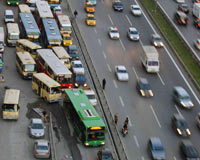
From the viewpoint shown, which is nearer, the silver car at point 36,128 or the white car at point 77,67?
the silver car at point 36,128

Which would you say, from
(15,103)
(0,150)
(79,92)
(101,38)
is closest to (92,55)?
(101,38)

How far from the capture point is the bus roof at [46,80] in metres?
75.2

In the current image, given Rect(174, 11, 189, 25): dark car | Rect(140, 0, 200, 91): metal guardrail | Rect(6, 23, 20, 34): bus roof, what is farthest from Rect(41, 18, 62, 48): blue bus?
Rect(174, 11, 189, 25): dark car

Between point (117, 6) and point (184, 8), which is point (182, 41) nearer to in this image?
point (184, 8)

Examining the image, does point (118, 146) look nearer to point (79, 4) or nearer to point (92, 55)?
point (92, 55)

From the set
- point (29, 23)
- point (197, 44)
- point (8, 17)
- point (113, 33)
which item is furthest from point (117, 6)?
point (29, 23)

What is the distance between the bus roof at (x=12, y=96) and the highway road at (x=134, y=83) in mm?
14310

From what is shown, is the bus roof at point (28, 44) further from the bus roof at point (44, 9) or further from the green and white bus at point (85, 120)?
the green and white bus at point (85, 120)

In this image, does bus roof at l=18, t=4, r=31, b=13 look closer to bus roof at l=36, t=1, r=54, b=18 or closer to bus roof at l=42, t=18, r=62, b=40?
bus roof at l=36, t=1, r=54, b=18

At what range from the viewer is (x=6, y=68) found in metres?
85.8

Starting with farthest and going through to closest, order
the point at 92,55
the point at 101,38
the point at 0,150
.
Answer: the point at 101,38, the point at 92,55, the point at 0,150

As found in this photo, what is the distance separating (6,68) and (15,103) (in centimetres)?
1651

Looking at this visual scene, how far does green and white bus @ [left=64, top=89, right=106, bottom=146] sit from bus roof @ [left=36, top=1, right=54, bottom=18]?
28750mm

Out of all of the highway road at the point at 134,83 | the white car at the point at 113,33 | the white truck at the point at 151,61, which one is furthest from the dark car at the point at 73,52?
the white truck at the point at 151,61
